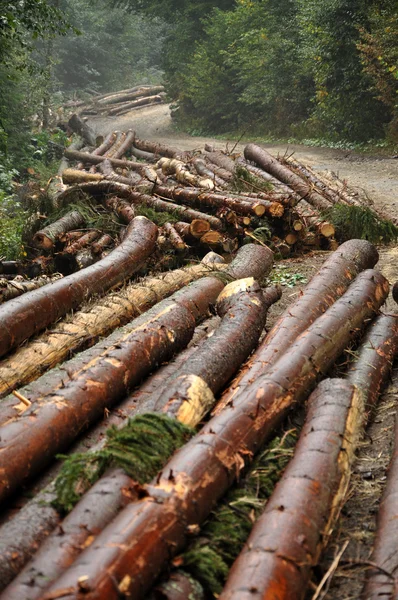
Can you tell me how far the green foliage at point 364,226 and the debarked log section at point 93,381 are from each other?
3.81 m

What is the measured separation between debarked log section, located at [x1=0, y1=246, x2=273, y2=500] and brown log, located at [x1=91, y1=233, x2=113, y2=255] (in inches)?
137

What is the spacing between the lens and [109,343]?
5.47 meters

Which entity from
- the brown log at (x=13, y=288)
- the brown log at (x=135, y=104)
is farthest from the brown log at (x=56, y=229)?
the brown log at (x=135, y=104)

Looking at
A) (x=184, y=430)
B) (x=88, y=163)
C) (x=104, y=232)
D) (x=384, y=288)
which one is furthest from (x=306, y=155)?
(x=184, y=430)

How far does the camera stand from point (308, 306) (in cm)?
584

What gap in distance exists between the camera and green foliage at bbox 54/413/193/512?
11.0ft

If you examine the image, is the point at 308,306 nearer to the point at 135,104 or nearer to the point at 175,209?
the point at 175,209

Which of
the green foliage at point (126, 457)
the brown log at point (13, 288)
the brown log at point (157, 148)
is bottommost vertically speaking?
the green foliage at point (126, 457)

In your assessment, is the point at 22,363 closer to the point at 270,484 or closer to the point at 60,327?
the point at 60,327

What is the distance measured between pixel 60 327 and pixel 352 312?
119 inches

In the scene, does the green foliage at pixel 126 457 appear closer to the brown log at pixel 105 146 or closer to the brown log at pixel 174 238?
the brown log at pixel 174 238

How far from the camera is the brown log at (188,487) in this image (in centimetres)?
256

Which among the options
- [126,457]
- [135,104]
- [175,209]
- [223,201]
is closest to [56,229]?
[175,209]

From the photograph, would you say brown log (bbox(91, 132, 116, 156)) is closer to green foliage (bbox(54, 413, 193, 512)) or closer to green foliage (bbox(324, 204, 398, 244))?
green foliage (bbox(324, 204, 398, 244))
